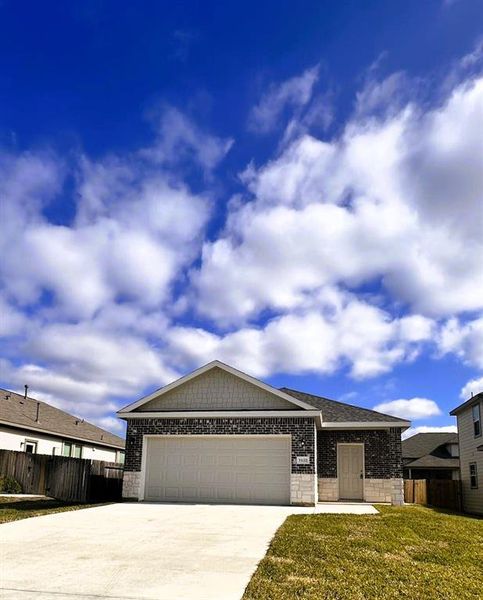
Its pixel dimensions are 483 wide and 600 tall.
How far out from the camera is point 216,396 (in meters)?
19.7

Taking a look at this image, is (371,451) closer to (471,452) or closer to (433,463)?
(471,452)

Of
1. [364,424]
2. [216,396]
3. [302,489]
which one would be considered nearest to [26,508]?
[216,396]

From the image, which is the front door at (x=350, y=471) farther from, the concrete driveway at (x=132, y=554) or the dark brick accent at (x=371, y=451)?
the concrete driveway at (x=132, y=554)

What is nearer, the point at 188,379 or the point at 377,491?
the point at 188,379

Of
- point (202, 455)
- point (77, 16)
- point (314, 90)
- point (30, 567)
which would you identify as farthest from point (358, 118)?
point (202, 455)

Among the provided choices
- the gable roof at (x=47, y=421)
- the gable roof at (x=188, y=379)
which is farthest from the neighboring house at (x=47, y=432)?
the gable roof at (x=188, y=379)

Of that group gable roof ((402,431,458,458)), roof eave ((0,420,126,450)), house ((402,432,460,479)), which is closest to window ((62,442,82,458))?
roof eave ((0,420,126,450))

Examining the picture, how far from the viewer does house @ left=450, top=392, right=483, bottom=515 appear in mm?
24016

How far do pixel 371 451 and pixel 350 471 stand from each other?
1118 mm

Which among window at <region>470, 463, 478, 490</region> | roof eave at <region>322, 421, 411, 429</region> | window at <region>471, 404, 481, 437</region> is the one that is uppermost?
window at <region>471, 404, 481, 437</region>

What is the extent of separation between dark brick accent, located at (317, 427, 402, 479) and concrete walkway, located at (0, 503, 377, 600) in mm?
7138

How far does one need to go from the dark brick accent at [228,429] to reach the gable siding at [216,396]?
53cm

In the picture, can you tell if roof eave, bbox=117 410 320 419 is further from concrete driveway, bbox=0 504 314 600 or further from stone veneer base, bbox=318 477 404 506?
concrete driveway, bbox=0 504 314 600

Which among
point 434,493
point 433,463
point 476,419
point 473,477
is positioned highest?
point 476,419
